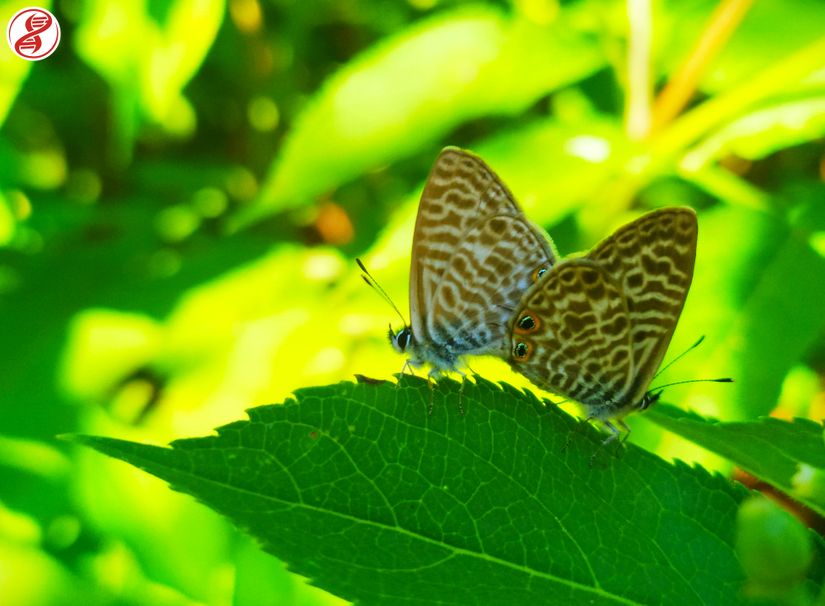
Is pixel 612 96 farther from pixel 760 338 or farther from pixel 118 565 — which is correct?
pixel 118 565

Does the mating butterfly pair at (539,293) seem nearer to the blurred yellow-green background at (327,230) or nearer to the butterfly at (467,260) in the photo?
the butterfly at (467,260)

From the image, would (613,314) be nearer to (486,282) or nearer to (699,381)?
(699,381)

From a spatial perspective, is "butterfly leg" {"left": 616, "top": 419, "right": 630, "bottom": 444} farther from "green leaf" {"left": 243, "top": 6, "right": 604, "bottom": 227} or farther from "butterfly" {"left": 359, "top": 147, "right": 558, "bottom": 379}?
"green leaf" {"left": 243, "top": 6, "right": 604, "bottom": 227}

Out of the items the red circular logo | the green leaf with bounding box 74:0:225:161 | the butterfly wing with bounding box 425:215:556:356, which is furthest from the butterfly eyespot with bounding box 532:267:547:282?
the red circular logo

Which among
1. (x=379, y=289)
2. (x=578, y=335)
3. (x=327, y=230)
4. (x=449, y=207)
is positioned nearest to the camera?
(x=578, y=335)

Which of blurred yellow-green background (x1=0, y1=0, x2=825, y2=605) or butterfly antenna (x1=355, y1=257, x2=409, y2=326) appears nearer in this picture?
blurred yellow-green background (x1=0, y1=0, x2=825, y2=605)

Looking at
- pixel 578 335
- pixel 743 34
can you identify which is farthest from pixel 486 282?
pixel 743 34
